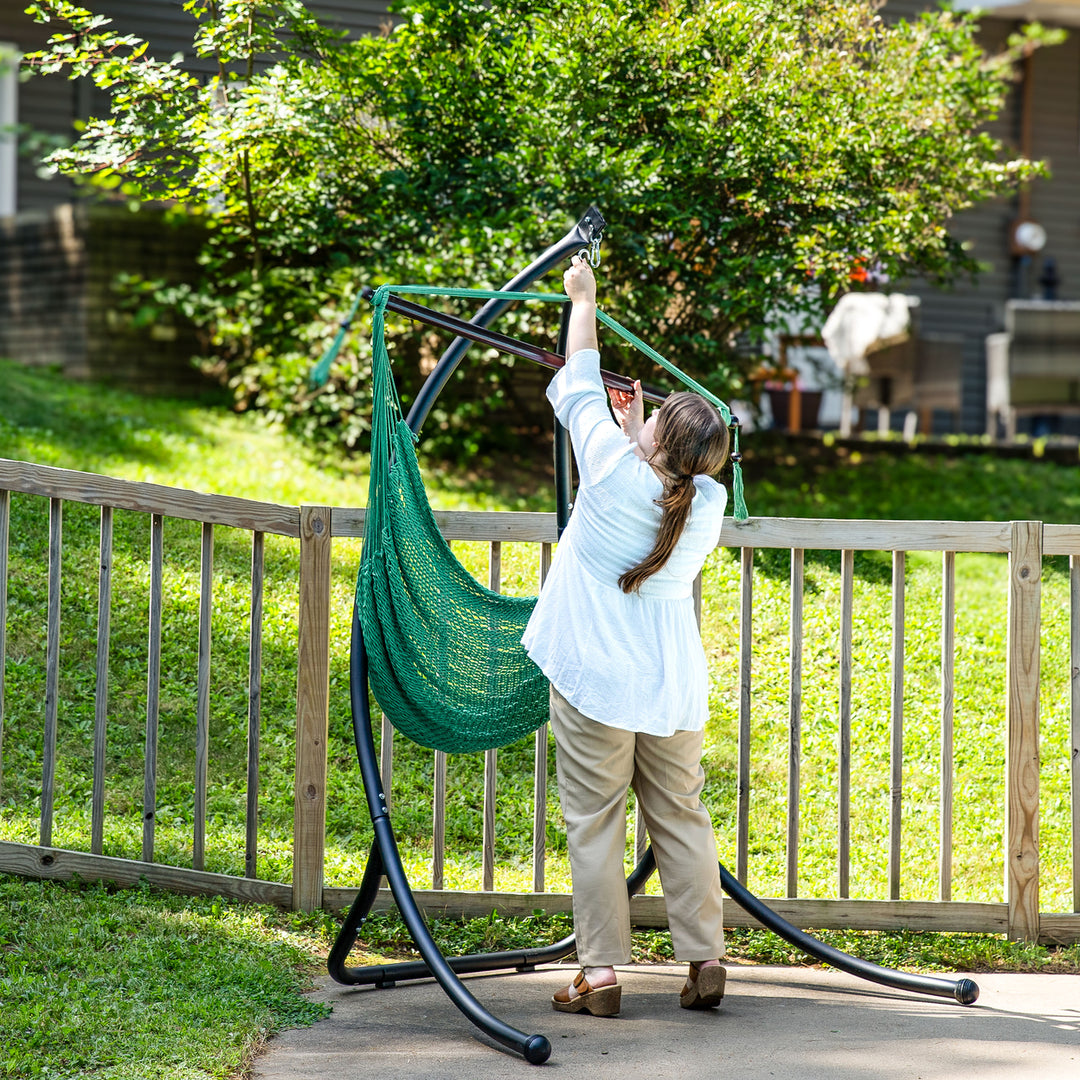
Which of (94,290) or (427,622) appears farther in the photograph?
(94,290)

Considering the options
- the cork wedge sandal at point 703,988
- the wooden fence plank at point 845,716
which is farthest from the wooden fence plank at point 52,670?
the wooden fence plank at point 845,716

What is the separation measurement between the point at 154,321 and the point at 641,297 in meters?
4.25

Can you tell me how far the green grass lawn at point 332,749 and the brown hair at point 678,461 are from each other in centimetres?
144

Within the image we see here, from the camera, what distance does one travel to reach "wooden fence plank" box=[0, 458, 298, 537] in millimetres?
3648

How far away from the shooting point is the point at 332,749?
16.4ft

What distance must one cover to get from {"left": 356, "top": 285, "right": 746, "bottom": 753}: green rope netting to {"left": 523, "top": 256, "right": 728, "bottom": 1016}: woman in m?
0.32

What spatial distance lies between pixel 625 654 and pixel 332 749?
2.30 metres

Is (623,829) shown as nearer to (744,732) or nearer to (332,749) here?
(744,732)

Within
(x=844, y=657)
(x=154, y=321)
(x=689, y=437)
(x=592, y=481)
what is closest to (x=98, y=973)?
(x=592, y=481)

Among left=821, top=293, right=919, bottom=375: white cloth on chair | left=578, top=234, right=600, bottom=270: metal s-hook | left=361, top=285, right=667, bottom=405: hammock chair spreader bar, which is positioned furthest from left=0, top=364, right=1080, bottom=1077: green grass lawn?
left=821, top=293, right=919, bottom=375: white cloth on chair

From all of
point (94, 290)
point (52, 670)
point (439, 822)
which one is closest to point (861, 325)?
point (94, 290)

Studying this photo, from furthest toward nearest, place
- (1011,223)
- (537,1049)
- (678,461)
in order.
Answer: (1011,223), (678,461), (537,1049)

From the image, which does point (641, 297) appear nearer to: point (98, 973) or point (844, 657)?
point (844, 657)

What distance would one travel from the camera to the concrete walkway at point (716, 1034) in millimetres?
2850
